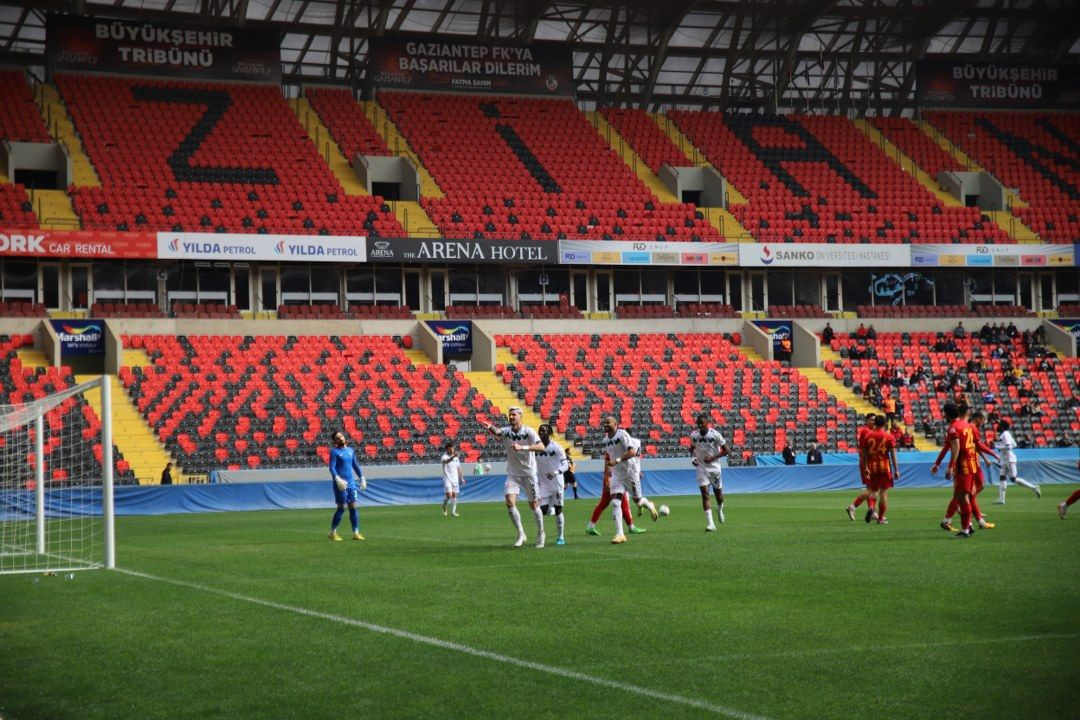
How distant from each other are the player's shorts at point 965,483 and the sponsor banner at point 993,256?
133 feet

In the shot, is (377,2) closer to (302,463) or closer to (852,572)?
(302,463)

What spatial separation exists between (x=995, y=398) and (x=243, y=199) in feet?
105

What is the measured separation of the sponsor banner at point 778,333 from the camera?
55.3 meters

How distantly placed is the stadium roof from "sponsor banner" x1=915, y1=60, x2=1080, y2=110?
74 cm

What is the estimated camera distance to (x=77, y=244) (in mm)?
47719

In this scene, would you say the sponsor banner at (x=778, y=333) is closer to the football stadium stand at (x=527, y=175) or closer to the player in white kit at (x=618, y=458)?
the football stadium stand at (x=527, y=175)

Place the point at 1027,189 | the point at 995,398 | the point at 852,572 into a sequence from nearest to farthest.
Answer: the point at 852,572 → the point at 995,398 → the point at 1027,189

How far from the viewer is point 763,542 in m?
19.1

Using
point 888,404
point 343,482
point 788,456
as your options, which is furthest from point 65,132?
point 343,482

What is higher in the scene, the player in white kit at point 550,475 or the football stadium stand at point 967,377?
the football stadium stand at point 967,377

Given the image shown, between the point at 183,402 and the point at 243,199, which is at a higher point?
the point at 243,199

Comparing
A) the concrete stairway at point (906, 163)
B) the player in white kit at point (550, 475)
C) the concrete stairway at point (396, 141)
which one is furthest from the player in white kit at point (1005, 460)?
the concrete stairway at point (906, 163)

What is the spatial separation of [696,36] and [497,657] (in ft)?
195

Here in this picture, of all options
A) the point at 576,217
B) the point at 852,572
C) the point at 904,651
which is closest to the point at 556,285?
the point at 576,217
